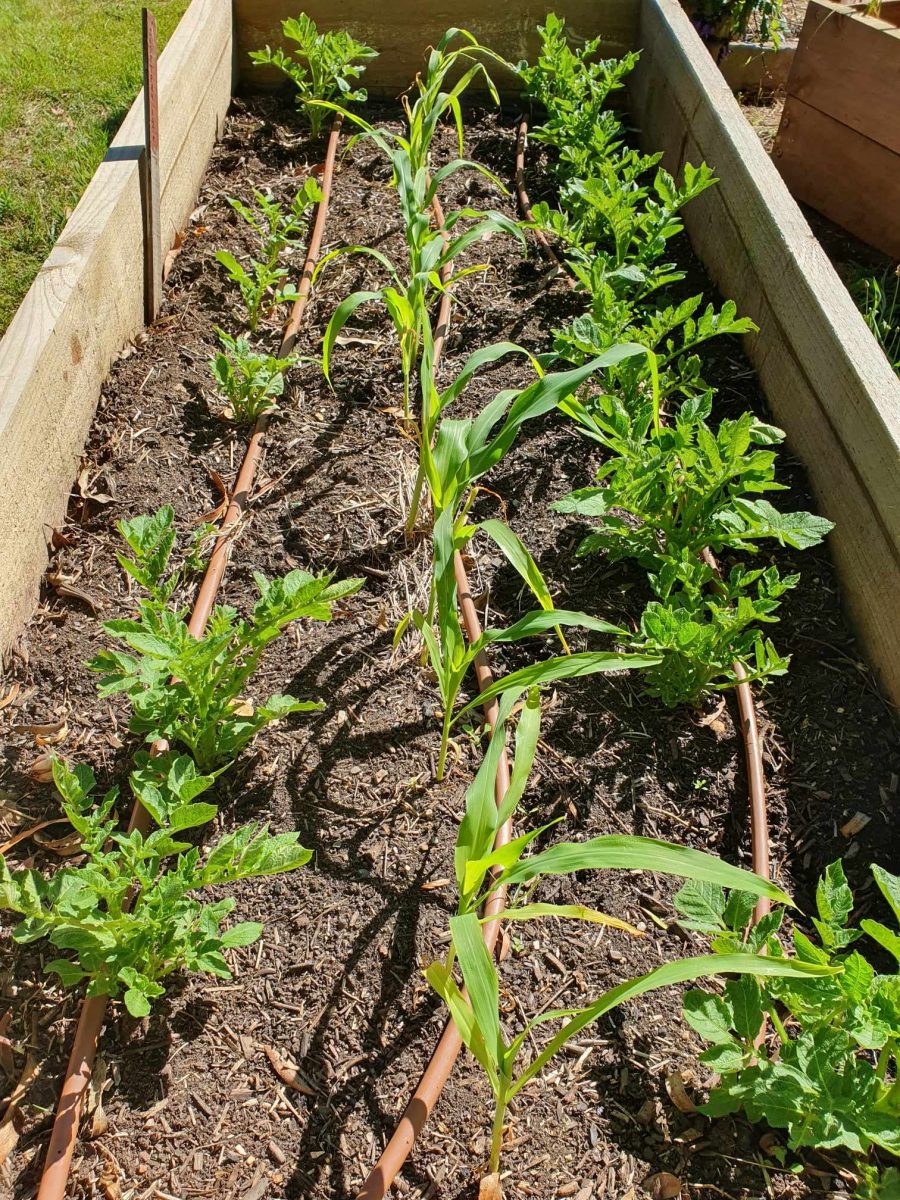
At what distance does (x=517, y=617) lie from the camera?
207 centimetres

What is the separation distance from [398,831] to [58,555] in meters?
0.94

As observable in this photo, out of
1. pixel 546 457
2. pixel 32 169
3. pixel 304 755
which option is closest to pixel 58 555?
pixel 304 755

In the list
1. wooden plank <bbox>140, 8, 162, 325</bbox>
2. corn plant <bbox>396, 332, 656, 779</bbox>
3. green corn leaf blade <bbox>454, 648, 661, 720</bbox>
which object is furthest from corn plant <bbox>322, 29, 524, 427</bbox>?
green corn leaf blade <bbox>454, 648, 661, 720</bbox>

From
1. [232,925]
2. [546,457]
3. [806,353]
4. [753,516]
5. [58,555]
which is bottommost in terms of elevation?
[232,925]

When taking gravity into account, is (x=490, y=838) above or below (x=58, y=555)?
above

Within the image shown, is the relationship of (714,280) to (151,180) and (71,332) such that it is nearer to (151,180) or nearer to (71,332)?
(151,180)

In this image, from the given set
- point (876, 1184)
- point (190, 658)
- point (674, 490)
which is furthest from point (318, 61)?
point (876, 1184)

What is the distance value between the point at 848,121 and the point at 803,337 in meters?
1.61

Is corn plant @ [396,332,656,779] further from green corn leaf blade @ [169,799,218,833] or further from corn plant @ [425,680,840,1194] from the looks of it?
green corn leaf blade @ [169,799,218,833]

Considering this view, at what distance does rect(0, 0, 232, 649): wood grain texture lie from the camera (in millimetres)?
1900

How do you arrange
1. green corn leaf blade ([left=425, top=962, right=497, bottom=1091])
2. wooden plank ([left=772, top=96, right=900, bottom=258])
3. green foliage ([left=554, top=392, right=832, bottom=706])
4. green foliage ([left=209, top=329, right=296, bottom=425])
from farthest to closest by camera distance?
wooden plank ([left=772, top=96, right=900, bottom=258]) → green foliage ([left=209, top=329, right=296, bottom=425]) → green foliage ([left=554, top=392, right=832, bottom=706]) → green corn leaf blade ([left=425, top=962, right=497, bottom=1091])

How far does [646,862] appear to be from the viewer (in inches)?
47.2

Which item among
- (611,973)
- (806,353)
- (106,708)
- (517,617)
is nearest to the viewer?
(611,973)

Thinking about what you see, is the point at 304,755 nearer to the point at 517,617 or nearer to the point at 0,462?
the point at 517,617
